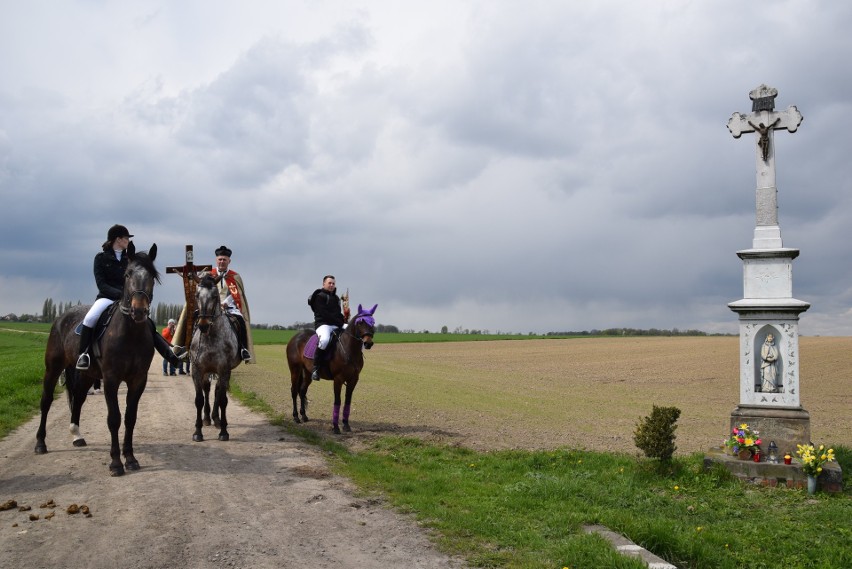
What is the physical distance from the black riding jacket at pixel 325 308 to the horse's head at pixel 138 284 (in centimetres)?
483

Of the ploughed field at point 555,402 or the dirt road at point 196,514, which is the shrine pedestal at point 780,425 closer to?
the ploughed field at point 555,402

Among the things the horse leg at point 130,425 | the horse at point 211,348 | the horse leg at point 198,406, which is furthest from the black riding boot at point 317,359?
the horse leg at point 130,425

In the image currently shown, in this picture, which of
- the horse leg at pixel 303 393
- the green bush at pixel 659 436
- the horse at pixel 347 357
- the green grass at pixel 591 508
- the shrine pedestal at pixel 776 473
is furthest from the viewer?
the horse leg at pixel 303 393

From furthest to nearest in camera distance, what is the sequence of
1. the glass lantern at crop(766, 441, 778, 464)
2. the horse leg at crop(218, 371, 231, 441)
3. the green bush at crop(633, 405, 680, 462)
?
the horse leg at crop(218, 371, 231, 441)
the glass lantern at crop(766, 441, 778, 464)
the green bush at crop(633, 405, 680, 462)

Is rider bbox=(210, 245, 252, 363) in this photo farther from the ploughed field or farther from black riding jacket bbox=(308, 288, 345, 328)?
the ploughed field

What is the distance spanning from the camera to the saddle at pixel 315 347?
1267 centimetres

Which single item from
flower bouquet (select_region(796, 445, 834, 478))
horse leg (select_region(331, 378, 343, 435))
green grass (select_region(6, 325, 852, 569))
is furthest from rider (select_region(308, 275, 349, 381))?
flower bouquet (select_region(796, 445, 834, 478))

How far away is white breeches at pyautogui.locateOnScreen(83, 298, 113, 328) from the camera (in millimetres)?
8789

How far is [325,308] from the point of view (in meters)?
13.1

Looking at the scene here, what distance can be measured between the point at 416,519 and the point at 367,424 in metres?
7.22

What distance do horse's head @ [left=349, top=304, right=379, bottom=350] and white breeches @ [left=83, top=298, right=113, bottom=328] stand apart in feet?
15.1

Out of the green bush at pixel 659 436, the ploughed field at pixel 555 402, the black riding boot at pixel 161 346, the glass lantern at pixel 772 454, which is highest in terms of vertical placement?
the black riding boot at pixel 161 346

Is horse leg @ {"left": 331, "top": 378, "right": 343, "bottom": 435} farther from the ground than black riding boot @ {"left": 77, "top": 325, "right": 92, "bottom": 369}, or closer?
closer

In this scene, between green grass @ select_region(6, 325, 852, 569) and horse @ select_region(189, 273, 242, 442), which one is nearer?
green grass @ select_region(6, 325, 852, 569)
